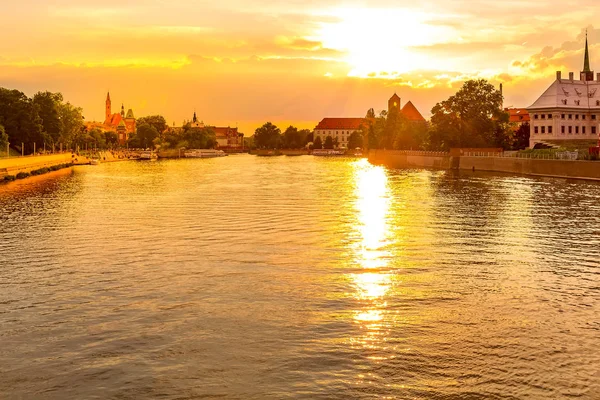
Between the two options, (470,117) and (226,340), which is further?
(470,117)

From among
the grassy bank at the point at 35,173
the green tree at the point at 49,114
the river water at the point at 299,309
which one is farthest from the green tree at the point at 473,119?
the river water at the point at 299,309

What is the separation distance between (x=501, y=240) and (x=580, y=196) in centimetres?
2910

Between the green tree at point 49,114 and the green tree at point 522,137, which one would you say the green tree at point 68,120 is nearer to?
the green tree at point 49,114

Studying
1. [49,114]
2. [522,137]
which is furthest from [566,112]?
[49,114]

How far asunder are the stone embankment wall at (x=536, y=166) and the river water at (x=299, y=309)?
4095cm

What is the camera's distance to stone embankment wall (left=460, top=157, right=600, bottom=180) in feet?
259

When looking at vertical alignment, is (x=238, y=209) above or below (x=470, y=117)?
below

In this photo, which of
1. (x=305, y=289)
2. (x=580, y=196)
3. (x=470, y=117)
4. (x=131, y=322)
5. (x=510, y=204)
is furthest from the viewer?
(x=470, y=117)

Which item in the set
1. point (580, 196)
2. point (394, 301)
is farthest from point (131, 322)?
point (580, 196)

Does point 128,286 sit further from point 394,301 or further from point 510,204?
point 510,204

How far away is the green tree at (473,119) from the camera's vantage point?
123 meters

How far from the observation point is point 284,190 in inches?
2739

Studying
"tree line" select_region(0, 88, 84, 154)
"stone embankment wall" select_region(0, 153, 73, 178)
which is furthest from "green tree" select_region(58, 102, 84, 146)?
"stone embankment wall" select_region(0, 153, 73, 178)

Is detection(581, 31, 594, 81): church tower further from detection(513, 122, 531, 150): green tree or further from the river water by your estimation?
the river water
